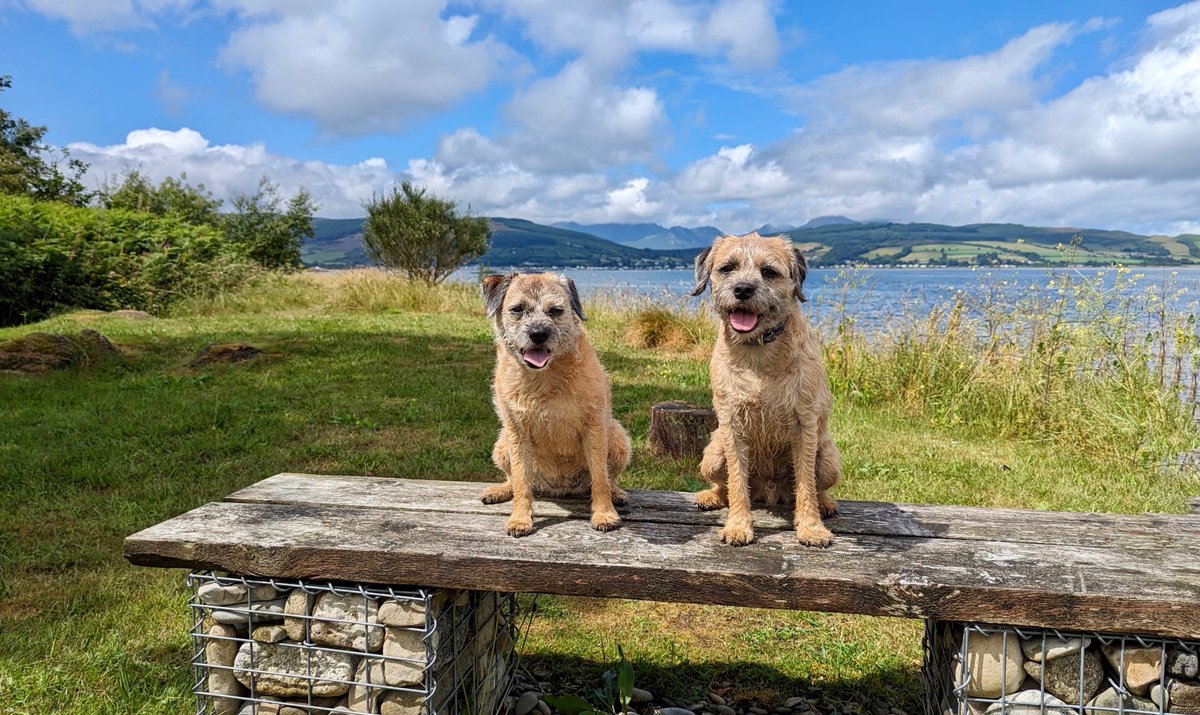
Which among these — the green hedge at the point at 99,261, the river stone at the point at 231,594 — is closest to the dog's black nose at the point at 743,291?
the river stone at the point at 231,594

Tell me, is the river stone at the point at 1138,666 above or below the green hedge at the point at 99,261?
below

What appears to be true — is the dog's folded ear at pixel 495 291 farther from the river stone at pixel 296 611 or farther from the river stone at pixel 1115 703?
the river stone at pixel 1115 703

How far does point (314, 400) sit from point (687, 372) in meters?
5.34

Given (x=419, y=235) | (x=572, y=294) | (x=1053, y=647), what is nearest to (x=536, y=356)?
(x=572, y=294)

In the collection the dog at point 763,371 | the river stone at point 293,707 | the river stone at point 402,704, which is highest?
the dog at point 763,371

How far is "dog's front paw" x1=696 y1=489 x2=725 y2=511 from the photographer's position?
359 cm

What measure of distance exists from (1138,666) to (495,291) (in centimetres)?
292

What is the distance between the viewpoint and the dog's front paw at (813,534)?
3.04 m

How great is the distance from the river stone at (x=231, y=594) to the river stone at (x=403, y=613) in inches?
20.3

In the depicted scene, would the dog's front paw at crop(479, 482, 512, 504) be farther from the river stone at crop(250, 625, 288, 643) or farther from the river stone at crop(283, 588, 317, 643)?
the river stone at crop(250, 625, 288, 643)

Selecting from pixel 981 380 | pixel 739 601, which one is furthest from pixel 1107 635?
pixel 981 380

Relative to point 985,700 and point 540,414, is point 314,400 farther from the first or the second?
point 985,700

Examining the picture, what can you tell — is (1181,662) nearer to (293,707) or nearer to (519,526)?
(519,526)

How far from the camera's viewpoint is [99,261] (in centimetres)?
1752
